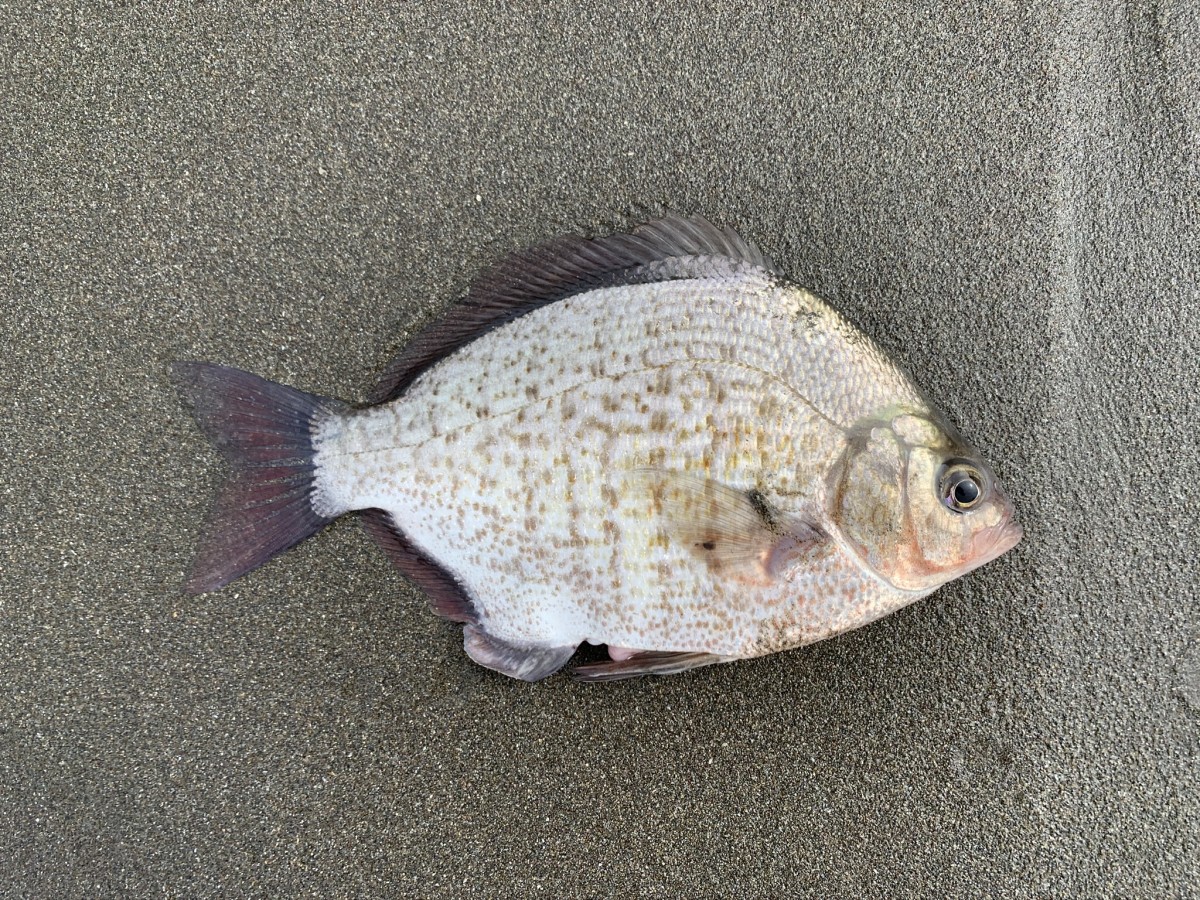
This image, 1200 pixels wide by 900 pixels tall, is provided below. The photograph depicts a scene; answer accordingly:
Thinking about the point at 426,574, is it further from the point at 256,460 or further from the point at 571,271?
the point at 571,271

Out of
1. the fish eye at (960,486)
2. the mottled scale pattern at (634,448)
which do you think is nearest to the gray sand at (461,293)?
the mottled scale pattern at (634,448)

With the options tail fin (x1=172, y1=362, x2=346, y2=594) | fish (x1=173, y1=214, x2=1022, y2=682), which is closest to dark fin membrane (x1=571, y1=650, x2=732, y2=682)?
fish (x1=173, y1=214, x2=1022, y2=682)

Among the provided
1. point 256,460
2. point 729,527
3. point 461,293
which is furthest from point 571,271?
point 256,460

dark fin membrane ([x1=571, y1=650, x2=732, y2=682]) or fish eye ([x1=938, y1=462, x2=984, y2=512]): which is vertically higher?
fish eye ([x1=938, y1=462, x2=984, y2=512])

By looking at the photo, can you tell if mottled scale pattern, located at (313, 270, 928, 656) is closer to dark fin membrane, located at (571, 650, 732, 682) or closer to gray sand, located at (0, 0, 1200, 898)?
dark fin membrane, located at (571, 650, 732, 682)

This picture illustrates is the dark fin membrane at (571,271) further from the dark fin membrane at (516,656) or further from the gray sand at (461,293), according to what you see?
the dark fin membrane at (516,656)

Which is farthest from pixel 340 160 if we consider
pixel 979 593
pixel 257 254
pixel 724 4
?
pixel 979 593

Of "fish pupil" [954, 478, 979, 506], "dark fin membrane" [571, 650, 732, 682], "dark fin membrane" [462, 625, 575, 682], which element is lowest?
"dark fin membrane" [571, 650, 732, 682]
